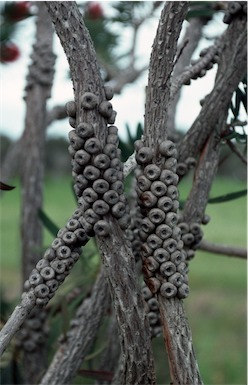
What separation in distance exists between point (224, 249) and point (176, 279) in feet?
1.44

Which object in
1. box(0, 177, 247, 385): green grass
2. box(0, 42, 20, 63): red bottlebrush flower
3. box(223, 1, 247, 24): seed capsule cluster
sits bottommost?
box(0, 177, 247, 385): green grass

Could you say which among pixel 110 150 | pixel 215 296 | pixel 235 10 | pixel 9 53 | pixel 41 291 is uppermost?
pixel 9 53

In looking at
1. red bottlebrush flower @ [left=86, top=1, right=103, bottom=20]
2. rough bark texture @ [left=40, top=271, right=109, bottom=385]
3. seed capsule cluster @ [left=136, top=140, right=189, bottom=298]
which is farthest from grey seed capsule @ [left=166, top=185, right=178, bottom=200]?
red bottlebrush flower @ [left=86, top=1, right=103, bottom=20]

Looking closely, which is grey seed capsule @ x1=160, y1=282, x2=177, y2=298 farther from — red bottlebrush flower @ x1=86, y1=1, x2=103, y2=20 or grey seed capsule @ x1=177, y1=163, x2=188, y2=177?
red bottlebrush flower @ x1=86, y1=1, x2=103, y2=20

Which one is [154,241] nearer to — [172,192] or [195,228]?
[172,192]

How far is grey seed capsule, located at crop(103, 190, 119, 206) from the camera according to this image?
52 centimetres

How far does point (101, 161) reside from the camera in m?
0.52

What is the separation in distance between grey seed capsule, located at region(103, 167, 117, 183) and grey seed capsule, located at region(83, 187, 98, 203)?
14 millimetres

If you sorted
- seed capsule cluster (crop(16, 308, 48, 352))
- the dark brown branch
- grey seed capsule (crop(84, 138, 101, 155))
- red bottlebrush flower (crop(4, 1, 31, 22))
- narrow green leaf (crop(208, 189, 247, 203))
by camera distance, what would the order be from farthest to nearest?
red bottlebrush flower (crop(4, 1, 31, 22)) → seed capsule cluster (crop(16, 308, 48, 352)) → the dark brown branch → narrow green leaf (crop(208, 189, 247, 203)) → grey seed capsule (crop(84, 138, 101, 155))

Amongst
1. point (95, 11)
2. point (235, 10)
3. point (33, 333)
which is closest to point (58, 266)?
point (235, 10)

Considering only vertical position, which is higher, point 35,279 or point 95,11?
point 95,11

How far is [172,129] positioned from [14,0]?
0.55 meters

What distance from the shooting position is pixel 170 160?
539mm

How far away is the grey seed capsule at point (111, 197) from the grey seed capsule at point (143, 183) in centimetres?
3
